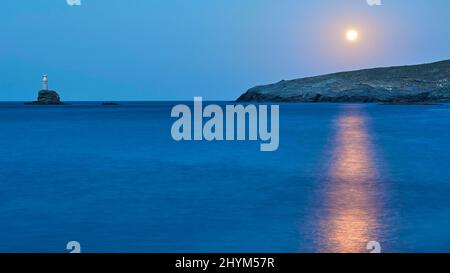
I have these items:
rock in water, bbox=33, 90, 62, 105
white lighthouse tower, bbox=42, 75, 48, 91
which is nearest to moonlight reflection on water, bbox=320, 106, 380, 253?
white lighthouse tower, bbox=42, 75, 48, 91

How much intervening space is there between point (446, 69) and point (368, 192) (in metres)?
167

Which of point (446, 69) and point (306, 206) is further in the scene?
point (446, 69)

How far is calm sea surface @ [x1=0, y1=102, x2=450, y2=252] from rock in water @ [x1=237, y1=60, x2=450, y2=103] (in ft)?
443

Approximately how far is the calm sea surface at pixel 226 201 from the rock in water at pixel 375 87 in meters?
135

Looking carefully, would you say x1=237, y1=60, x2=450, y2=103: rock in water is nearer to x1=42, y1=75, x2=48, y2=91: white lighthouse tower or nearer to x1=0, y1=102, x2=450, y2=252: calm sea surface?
x1=42, y1=75, x2=48, y2=91: white lighthouse tower

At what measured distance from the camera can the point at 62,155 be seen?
28141mm

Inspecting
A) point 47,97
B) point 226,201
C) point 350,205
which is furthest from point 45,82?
point 350,205

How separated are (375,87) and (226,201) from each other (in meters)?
165

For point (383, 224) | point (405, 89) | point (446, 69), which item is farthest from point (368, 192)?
point (446, 69)

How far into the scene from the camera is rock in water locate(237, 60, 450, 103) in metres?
152

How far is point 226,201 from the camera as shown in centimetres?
1445
